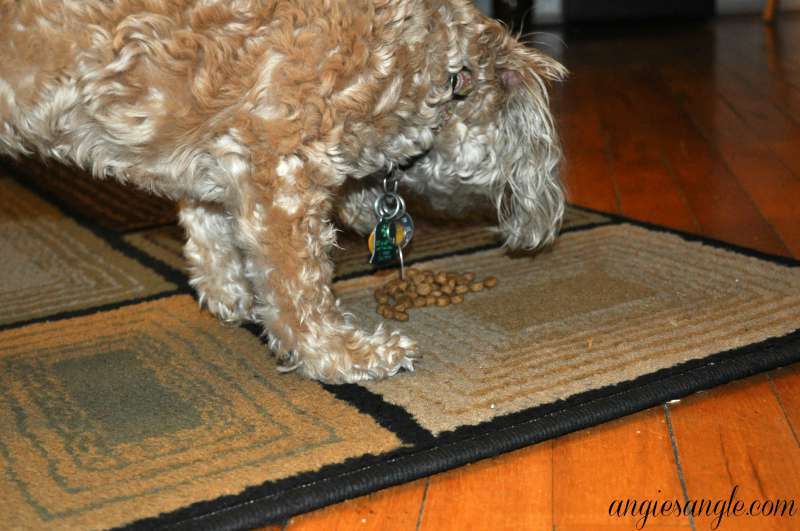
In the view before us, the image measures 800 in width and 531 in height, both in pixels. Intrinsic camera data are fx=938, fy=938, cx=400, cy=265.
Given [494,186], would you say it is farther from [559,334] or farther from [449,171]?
[559,334]

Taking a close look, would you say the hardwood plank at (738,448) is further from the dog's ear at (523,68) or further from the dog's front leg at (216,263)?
the dog's front leg at (216,263)

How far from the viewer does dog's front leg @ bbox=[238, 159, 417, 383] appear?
2057mm

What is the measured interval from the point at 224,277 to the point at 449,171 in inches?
27.0

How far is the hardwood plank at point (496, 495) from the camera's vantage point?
165cm

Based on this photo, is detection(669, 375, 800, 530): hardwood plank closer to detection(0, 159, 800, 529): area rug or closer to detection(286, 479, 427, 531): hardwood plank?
detection(0, 159, 800, 529): area rug

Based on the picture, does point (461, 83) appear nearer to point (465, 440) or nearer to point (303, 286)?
point (303, 286)

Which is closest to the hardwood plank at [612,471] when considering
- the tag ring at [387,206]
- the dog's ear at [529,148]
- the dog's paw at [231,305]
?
the dog's ear at [529,148]

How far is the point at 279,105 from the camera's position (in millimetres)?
1968

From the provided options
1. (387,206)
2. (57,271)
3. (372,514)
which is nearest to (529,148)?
(387,206)

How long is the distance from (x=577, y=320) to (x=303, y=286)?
751 millimetres

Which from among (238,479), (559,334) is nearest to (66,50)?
(238,479)

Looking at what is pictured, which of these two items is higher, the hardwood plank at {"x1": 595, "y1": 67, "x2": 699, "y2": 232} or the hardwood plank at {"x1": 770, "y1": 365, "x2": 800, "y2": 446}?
the hardwood plank at {"x1": 770, "y1": 365, "x2": 800, "y2": 446}

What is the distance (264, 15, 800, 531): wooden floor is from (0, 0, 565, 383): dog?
0.53 meters

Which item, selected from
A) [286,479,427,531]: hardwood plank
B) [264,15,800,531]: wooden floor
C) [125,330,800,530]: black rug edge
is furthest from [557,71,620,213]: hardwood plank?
[286,479,427,531]: hardwood plank
